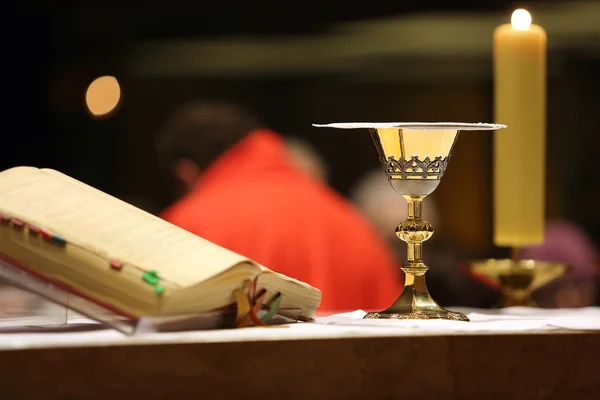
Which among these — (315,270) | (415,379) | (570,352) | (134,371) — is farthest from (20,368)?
(315,270)

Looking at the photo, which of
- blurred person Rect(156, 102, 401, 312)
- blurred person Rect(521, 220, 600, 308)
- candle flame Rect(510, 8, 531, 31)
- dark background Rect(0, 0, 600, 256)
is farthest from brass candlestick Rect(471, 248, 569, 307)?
dark background Rect(0, 0, 600, 256)

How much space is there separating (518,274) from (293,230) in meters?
1.05

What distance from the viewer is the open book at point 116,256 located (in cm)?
90

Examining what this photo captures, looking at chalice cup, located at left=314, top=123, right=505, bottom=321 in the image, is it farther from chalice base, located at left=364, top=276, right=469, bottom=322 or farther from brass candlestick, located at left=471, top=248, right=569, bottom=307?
brass candlestick, located at left=471, top=248, right=569, bottom=307

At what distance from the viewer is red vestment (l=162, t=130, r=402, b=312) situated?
2.32 metres

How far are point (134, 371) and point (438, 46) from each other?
4029 mm

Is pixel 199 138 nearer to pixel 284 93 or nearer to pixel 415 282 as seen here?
pixel 415 282

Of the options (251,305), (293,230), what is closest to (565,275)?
(293,230)

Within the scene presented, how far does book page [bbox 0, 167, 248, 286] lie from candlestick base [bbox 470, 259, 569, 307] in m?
0.46

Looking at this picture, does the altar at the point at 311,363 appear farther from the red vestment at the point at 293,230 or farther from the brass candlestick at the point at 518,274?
the red vestment at the point at 293,230

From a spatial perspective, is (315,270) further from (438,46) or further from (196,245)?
(438,46)

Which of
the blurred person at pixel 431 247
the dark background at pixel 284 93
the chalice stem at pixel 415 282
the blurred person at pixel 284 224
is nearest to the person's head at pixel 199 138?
the blurred person at pixel 284 224

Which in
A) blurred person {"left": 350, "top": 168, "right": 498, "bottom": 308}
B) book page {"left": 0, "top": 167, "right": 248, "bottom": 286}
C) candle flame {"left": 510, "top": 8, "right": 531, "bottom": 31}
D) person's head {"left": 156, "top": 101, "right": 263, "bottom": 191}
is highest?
candle flame {"left": 510, "top": 8, "right": 531, "bottom": 31}

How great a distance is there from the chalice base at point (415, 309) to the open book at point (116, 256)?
0.11 m
